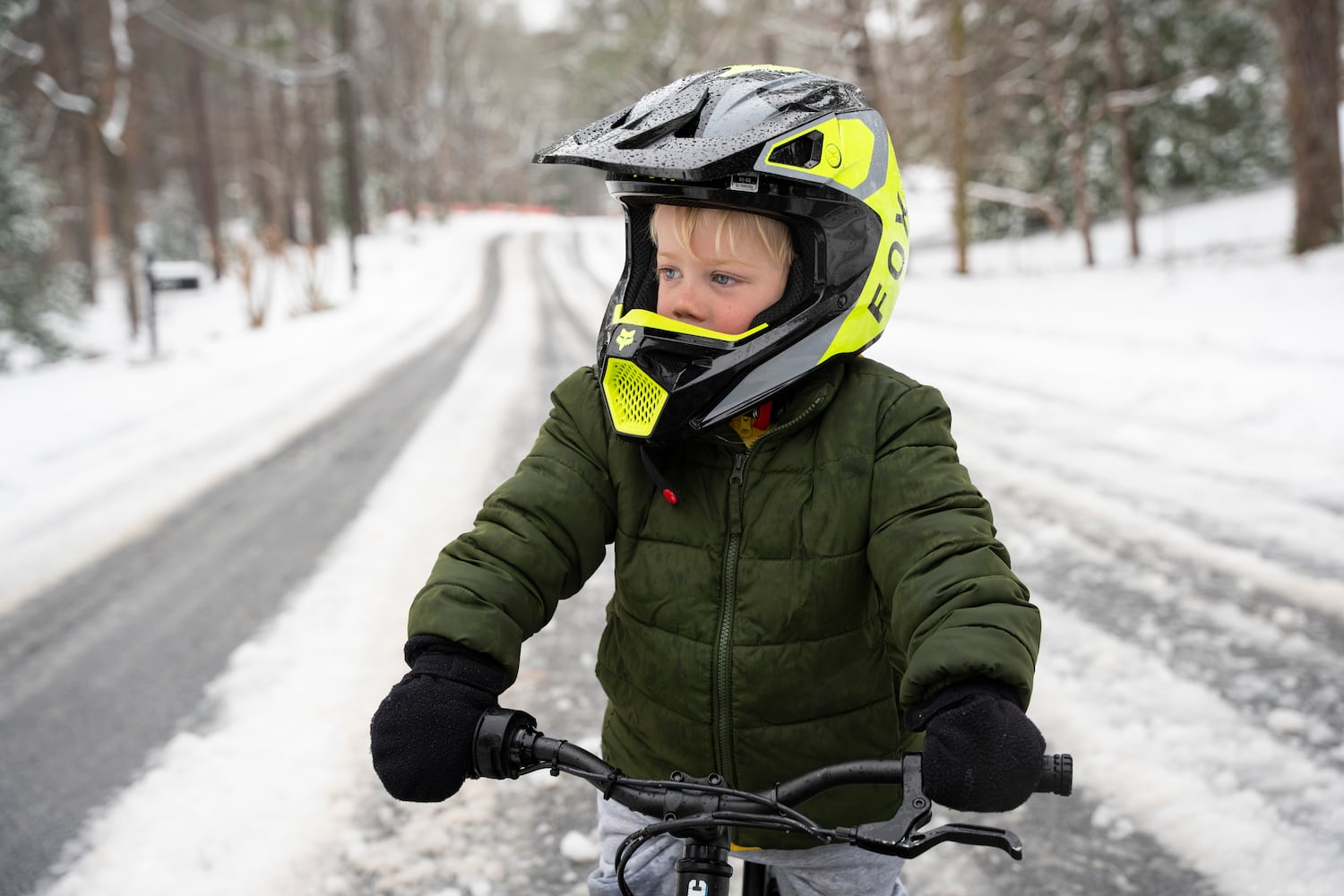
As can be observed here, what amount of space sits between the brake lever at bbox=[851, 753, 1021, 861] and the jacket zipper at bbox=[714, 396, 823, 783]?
0.44m

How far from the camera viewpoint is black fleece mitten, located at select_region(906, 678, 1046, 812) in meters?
1.18

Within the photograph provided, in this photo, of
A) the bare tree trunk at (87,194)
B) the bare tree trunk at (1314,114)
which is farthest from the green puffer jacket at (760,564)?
the bare tree trunk at (87,194)

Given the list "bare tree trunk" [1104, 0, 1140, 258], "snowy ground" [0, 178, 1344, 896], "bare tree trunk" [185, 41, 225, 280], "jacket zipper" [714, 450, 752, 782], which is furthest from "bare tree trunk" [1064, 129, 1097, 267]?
"bare tree trunk" [185, 41, 225, 280]

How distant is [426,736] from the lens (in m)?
1.33

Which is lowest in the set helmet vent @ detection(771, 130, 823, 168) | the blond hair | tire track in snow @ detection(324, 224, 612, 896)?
tire track in snow @ detection(324, 224, 612, 896)

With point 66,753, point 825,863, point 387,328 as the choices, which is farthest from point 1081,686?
point 387,328

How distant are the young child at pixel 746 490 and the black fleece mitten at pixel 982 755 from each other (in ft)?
0.73

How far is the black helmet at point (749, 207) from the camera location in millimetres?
1529

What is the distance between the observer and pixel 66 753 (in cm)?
333

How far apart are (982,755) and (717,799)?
1.06 ft

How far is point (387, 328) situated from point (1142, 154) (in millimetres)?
17866

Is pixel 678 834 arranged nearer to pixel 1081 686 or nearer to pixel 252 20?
pixel 1081 686

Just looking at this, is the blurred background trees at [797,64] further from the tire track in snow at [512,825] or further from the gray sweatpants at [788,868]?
the gray sweatpants at [788,868]

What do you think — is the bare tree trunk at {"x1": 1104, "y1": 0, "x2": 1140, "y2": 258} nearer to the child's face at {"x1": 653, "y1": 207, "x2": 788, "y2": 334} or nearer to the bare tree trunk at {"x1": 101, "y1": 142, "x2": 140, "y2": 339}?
the bare tree trunk at {"x1": 101, "y1": 142, "x2": 140, "y2": 339}
